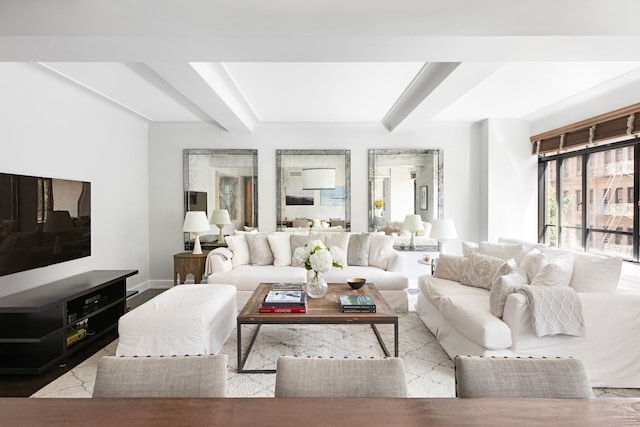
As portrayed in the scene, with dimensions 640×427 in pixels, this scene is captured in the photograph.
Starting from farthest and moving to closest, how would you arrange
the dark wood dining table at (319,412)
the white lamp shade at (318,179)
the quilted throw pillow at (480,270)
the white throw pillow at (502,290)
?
the white lamp shade at (318,179)
the quilted throw pillow at (480,270)
the white throw pillow at (502,290)
the dark wood dining table at (319,412)

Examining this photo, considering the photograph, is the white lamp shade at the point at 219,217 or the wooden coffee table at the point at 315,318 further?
the white lamp shade at the point at 219,217

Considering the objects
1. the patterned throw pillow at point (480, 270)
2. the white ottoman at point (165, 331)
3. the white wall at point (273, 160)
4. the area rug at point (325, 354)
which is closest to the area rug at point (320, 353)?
the area rug at point (325, 354)

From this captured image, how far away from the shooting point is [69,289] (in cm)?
304

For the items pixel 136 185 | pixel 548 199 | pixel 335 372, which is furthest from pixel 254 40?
pixel 548 199

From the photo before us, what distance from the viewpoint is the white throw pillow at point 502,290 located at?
8.39ft

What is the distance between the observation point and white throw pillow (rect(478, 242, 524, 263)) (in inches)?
136

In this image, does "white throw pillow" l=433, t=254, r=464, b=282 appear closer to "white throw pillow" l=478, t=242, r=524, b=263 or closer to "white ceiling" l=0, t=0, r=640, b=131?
"white throw pillow" l=478, t=242, r=524, b=263

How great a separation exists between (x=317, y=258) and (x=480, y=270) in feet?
5.48

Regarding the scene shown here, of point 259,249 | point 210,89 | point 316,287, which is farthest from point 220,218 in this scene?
point 316,287

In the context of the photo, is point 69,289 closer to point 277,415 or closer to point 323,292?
point 323,292

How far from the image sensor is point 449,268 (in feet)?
12.3

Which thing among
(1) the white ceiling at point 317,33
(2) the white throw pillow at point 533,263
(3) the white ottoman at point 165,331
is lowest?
(3) the white ottoman at point 165,331

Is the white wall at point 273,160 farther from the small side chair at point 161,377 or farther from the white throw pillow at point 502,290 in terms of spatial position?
the small side chair at point 161,377

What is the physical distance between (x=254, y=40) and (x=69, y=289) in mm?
2680
